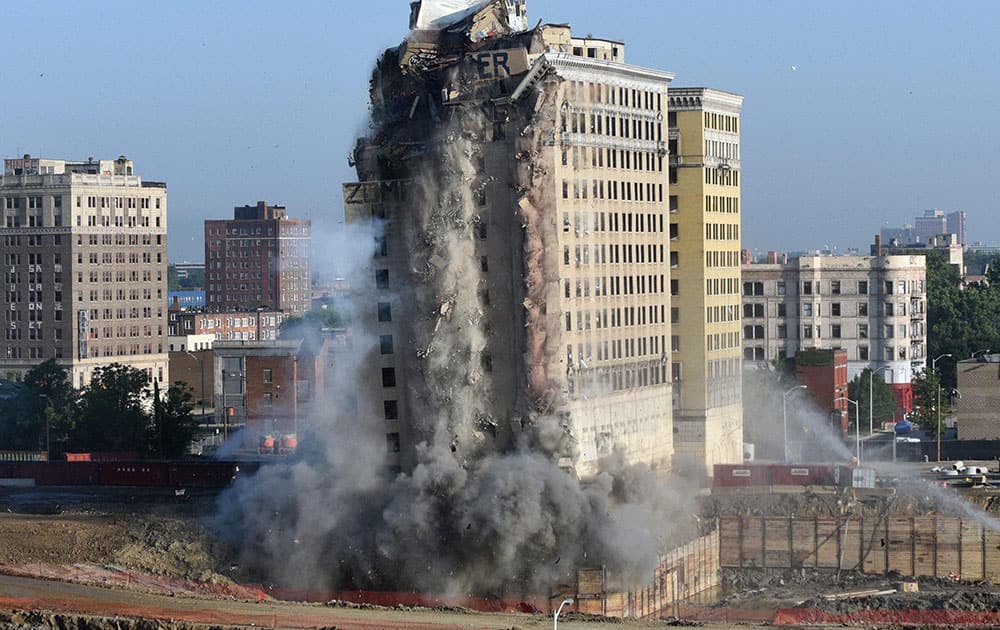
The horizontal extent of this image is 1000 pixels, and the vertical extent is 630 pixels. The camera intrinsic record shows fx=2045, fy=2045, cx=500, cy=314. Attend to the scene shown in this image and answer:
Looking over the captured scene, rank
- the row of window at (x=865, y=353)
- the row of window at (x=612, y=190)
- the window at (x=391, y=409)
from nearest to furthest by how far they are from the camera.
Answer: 1. the window at (x=391, y=409)
2. the row of window at (x=612, y=190)
3. the row of window at (x=865, y=353)

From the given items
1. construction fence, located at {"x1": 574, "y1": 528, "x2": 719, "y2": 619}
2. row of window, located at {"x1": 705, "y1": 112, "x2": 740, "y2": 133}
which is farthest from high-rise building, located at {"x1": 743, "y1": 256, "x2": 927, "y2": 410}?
construction fence, located at {"x1": 574, "y1": 528, "x2": 719, "y2": 619}

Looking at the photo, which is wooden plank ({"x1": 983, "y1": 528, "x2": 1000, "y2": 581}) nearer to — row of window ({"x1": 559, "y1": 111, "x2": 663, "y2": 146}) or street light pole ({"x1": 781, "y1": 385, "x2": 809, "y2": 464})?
street light pole ({"x1": 781, "y1": 385, "x2": 809, "y2": 464})

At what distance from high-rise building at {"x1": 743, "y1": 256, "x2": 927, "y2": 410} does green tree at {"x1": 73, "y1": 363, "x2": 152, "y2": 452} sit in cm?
5614

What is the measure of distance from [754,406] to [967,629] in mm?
64636

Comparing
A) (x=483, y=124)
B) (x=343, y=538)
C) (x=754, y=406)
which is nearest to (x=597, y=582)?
(x=343, y=538)

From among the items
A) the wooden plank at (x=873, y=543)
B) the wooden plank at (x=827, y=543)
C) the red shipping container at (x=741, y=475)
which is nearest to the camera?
the wooden plank at (x=873, y=543)

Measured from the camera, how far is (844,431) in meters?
167

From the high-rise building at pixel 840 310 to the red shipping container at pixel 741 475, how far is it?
46.4 m

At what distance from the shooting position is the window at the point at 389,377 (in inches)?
4648

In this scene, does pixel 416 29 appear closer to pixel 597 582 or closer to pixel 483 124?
pixel 483 124

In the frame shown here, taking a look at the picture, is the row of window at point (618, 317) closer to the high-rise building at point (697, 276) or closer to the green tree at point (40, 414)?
the high-rise building at point (697, 276)

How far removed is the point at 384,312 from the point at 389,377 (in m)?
3.79

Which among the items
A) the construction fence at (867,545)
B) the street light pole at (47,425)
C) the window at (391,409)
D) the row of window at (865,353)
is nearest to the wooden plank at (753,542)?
the construction fence at (867,545)

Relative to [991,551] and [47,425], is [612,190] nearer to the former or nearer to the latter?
[991,551]
